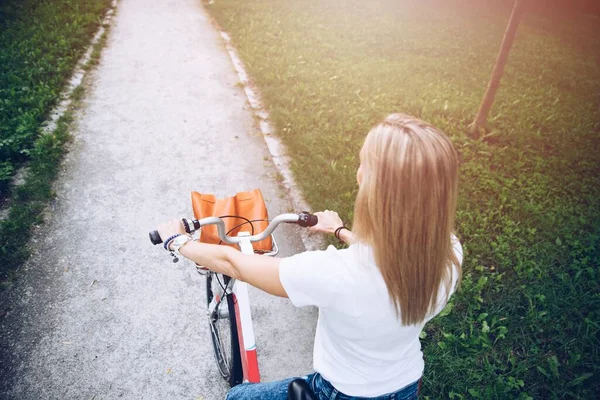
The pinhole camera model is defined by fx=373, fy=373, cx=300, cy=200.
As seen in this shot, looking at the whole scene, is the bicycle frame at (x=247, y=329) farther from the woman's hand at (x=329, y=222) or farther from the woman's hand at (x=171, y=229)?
the woman's hand at (x=329, y=222)

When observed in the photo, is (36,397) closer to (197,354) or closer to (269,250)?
(197,354)

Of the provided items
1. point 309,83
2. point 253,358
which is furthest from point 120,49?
point 253,358

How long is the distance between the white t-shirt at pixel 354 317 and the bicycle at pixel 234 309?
45 centimetres

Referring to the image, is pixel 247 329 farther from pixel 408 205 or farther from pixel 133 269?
pixel 133 269

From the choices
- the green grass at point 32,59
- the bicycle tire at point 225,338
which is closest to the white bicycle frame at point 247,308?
the bicycle tire at point 225,338

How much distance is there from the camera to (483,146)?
523 cm

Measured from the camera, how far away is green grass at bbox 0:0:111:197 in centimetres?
449

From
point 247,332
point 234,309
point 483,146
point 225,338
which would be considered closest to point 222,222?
point 247,332

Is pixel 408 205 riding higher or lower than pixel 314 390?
higher

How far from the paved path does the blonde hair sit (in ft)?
6.44

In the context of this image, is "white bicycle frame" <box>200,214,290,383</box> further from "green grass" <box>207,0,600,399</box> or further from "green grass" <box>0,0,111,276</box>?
"green grass" <box>0,0,111,276</box>

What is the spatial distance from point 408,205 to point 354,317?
0.41m

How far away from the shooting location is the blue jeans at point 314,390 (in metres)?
1.52

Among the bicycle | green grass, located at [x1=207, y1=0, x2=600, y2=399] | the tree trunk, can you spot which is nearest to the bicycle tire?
the bicycle
